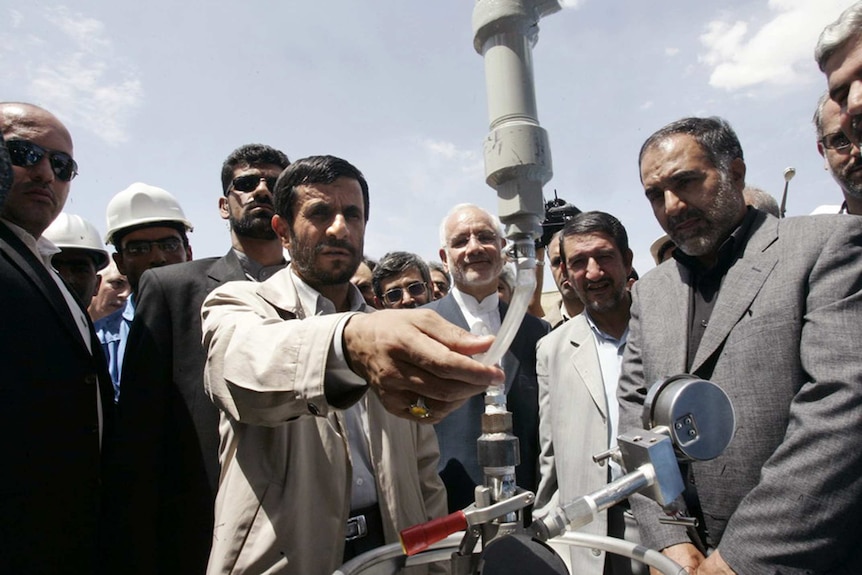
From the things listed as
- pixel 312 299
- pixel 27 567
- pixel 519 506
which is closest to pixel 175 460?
pixel 27 567

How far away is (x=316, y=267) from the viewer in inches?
80.7

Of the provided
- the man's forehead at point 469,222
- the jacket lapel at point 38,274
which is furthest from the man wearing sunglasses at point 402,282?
the jacket lapel at point 38,274

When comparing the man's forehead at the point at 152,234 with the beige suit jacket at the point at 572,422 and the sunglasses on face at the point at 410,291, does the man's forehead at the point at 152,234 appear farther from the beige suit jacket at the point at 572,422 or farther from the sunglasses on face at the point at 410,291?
the beige suit jacket at the point at 572,422

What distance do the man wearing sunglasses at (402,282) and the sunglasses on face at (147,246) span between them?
5.19 feet

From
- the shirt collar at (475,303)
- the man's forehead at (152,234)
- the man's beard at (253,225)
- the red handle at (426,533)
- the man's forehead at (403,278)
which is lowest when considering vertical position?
the red handle at (426,533)

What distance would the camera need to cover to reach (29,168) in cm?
215

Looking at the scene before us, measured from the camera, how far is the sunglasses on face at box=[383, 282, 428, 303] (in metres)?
4.29

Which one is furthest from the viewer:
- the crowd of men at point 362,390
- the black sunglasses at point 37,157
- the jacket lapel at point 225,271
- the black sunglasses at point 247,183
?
the black sunglasses at point 247,183

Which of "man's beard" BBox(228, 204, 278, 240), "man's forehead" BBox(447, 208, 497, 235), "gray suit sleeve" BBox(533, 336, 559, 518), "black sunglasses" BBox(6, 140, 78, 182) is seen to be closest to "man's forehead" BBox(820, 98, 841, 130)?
"gray suit sleeve" BBox(533, 336, 559, 518)

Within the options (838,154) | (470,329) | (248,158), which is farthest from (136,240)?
(838,154)

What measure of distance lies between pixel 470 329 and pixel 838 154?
1987mm

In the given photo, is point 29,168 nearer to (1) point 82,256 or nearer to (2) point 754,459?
(1) point 82,256

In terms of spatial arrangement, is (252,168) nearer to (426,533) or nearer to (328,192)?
(328,192)

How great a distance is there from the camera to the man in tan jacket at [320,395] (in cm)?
91
